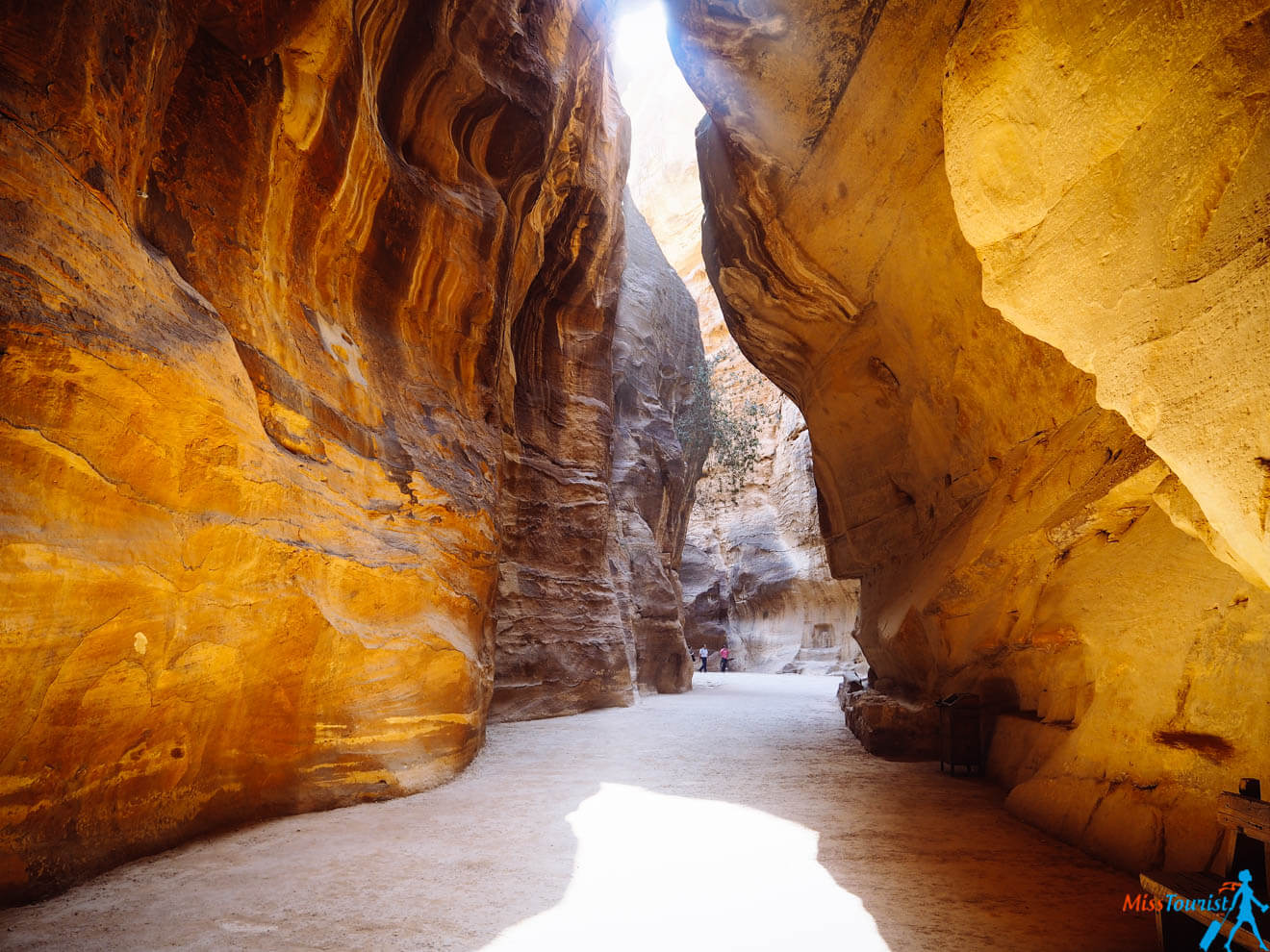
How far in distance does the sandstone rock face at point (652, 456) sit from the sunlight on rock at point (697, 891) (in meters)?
9.13

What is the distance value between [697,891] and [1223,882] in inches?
81.8

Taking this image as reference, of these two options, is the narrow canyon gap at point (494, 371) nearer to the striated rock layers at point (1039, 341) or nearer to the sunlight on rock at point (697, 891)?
the striated rock layers at point (1039, 341)

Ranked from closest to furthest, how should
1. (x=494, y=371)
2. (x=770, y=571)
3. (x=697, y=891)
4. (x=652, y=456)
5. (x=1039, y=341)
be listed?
1. (x=697, y=891)
2. (x=1039, y=341)
3. (x=494, y=371)
4. (x=652, y=456)
5. (x=770, y=571)

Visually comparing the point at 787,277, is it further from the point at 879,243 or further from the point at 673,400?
the point at 673,400

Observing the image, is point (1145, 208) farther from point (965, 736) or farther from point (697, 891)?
point (965, 736)

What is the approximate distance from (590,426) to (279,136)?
7.81 m

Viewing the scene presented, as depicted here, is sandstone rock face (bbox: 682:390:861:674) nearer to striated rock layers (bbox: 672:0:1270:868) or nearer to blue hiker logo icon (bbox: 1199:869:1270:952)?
striated rock layers (bbox: 672:0:1270:868)

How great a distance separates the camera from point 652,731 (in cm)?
840

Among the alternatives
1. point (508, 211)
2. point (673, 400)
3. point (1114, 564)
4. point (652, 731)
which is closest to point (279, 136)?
point (508, 211)

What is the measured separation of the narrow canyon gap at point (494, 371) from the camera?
2396 millimetres

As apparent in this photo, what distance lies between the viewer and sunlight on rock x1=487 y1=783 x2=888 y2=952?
269 centimetres

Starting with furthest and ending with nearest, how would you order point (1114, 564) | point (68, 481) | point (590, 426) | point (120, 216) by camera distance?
point (590, 426)
point (1114, 564)
point (120, 216)
point (68, 481)

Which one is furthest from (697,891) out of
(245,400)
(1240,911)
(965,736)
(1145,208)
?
(245,400)

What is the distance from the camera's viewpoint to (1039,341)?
5051 mm
